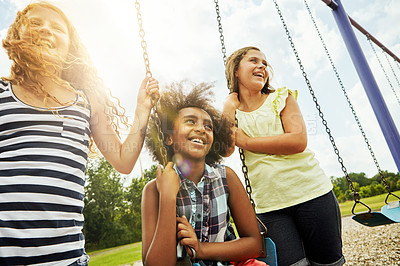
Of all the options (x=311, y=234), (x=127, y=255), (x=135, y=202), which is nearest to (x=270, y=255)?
(x=311, y=234)

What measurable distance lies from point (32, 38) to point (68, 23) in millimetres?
289

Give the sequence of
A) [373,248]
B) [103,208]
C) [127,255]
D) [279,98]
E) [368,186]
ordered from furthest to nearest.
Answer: [103,208] → [368,186] → [127,255] → [373,248] → [279,98]

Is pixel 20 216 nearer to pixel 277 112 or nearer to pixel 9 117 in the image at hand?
pixel 9 117

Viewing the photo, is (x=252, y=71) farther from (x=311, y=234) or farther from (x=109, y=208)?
(x=109, y=208)

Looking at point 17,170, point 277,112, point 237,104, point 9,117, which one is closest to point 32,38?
point 9,117

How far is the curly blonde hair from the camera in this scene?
5.97 ft

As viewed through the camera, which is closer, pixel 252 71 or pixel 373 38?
pixel 252 71

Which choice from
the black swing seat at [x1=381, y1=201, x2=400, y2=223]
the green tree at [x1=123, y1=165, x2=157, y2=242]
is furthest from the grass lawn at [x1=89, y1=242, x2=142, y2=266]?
the black swing seat at [x1=381, y1=201, x2=400, y2=223]

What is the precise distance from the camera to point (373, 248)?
20.3 ft

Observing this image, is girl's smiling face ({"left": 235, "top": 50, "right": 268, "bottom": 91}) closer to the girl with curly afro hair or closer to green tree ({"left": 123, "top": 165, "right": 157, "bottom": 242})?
the girl with curly afro hair

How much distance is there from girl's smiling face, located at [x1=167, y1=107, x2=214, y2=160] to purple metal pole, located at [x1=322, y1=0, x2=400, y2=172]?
3.10 m

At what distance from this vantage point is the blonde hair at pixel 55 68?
130 centimetres

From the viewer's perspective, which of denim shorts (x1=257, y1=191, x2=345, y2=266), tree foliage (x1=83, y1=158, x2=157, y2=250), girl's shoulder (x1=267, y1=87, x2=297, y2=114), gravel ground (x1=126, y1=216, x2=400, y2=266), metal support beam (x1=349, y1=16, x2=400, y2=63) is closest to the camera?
denim shorts (x1=257, y1=191, x2=345, y2=266)

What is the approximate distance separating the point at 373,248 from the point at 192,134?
22.8ft
